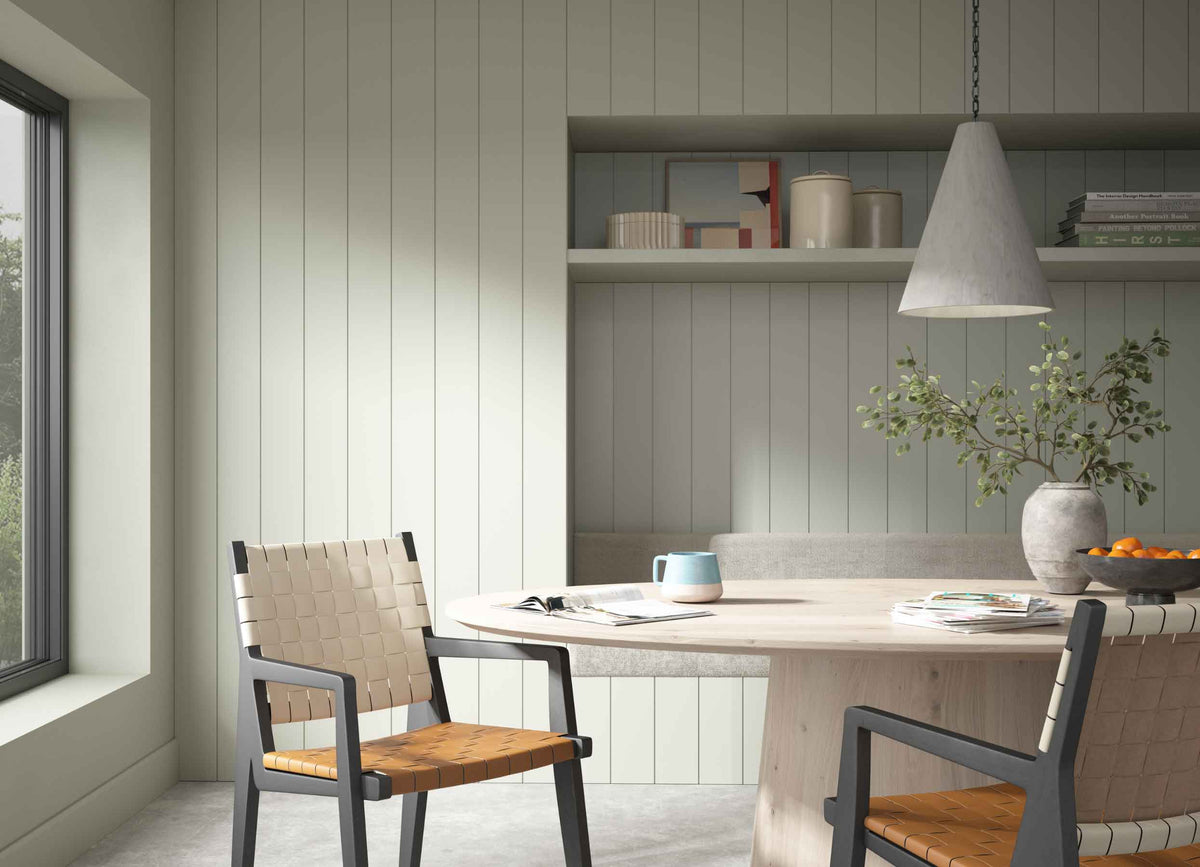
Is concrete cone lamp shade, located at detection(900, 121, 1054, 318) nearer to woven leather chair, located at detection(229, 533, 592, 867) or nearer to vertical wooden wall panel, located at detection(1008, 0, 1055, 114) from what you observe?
woven leather chair, located at detection(229, 533, 592, 867)

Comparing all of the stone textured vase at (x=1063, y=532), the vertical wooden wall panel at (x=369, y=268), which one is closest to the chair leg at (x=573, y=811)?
the stone textured vase at (x=1063, y=532)

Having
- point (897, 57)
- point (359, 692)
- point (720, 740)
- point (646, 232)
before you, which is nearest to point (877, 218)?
point (897, 57)

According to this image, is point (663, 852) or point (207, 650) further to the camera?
point (207, 650)

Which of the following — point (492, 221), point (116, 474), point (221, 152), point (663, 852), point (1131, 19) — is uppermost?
point (1131, 19)

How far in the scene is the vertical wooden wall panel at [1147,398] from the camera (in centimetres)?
356

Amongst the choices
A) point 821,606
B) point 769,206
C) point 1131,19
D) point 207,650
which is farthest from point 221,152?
point 1131,19

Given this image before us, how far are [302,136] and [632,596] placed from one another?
1.88m

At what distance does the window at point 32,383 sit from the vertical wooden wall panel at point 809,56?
2.01m

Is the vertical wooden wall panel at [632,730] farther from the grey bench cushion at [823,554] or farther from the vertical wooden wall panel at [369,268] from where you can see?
the vertical wooden wall panel at [369,268]

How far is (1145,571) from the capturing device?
5.99ft

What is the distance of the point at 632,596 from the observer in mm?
2064

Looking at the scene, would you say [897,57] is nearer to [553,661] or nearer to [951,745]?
[553,661]

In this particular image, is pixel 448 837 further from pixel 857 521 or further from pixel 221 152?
pixel 221 152

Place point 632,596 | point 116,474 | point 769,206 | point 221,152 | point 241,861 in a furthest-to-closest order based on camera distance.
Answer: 1. point 769,206
2. point 221,152
3. point 116,474
4. point 632,596
5. point 241,861
